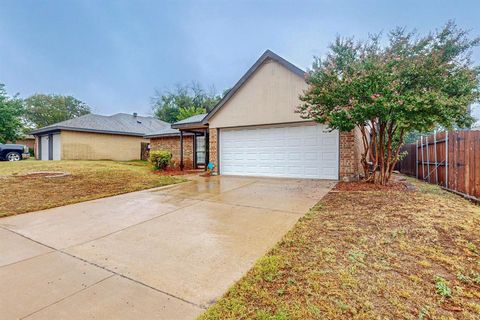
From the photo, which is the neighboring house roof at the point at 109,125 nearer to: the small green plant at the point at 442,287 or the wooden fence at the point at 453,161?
the wooden fence at the point at 453,161

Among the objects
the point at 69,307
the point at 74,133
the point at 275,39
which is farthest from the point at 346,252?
the point at 74,133

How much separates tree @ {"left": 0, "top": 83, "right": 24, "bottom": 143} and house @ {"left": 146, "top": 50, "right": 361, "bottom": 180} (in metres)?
19.8

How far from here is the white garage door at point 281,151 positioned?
32.7 ft

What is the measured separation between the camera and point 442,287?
7.89 feet

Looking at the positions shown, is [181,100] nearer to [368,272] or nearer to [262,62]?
[262,62]

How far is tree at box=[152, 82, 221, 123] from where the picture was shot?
1474 inches

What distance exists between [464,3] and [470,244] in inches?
469

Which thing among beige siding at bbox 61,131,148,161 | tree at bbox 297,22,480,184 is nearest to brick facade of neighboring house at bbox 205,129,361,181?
tree at bbox 297,22,480,184

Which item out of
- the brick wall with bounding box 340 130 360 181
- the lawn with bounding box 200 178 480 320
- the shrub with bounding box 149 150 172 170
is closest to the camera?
the lawn with bounding box 200 178 480 320

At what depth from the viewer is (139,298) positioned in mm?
2430

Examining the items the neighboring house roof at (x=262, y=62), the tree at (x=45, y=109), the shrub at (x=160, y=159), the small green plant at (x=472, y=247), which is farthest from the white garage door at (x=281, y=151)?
the tree at (x=45, y=109)

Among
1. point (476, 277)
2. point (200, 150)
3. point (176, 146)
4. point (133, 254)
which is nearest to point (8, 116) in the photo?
point (176, 146)

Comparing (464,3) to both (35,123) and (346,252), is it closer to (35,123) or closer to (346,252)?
(346,252)

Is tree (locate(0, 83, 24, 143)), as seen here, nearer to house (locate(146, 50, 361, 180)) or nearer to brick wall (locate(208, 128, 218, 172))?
house (locate(146, 50, 361, 180))
